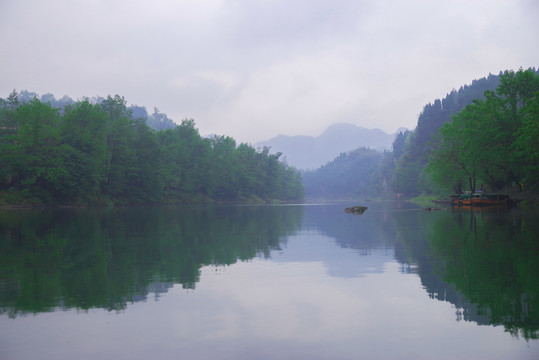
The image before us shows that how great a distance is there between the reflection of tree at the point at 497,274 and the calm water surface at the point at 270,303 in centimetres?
5

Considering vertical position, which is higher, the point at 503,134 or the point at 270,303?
the point at 503,134

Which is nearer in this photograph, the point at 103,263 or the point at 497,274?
the point at 497,274

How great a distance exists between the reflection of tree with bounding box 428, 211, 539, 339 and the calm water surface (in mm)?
51

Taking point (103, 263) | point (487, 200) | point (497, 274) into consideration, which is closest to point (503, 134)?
point (487, 200)

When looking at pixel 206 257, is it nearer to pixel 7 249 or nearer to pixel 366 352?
pixel 7 249

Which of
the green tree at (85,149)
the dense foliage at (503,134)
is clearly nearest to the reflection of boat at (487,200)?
the dense foliage at (503,134)

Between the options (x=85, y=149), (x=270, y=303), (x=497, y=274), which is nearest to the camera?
(x=270, y=303)

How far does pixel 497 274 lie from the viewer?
14.5m

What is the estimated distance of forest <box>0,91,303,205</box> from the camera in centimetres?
8019

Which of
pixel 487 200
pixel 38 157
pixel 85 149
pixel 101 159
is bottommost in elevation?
pixel 487 200

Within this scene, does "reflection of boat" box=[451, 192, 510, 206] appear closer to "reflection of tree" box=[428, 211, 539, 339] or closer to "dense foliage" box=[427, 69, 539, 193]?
"dense foliage" box=[427, 69, 539, 193]

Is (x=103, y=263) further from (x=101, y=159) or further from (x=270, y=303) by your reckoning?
(x=101, y=159)

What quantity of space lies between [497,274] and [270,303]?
7794 millimetres

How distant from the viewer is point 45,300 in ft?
37.8
